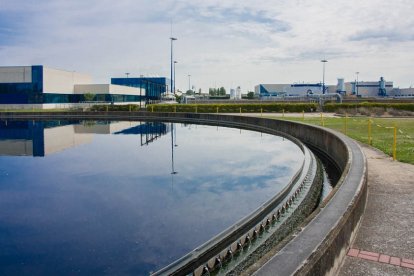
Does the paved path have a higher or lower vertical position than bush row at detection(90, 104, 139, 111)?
lower

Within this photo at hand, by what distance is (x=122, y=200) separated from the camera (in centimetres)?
1059

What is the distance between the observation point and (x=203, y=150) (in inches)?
798

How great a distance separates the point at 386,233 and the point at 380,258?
996mm

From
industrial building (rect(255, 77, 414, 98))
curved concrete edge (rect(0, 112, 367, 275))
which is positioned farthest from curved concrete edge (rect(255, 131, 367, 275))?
industrial building (rect(255, 77, 414, 98))

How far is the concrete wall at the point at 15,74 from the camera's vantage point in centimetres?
6488

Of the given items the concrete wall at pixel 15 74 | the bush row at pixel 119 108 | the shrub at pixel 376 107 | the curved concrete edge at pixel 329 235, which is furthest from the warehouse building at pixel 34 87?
the curved concrete edge at pixel 329 235

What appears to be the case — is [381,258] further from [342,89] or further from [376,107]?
[342,89]

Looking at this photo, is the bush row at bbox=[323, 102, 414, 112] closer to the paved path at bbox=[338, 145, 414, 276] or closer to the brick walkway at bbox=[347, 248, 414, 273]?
the paved path at bbox=[338, 145, 414, 276]

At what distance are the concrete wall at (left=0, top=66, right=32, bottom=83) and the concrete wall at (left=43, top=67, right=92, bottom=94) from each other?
2681 mm

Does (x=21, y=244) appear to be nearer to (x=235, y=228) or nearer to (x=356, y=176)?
(x=235, y=228)

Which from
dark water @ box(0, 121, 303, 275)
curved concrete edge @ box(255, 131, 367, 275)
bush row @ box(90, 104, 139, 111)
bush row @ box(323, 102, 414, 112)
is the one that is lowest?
dark water @ box(0, 121, 303, 275)

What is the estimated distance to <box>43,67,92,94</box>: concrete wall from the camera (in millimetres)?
Result: 65812

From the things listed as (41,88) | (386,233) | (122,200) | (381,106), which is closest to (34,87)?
(41,88)

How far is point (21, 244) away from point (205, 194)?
4.98 meters
